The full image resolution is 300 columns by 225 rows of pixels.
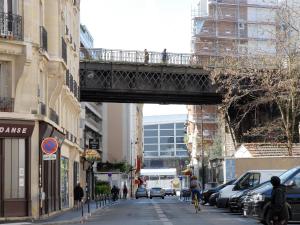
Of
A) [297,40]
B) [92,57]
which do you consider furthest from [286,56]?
[92,57]

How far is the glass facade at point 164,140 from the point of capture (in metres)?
177

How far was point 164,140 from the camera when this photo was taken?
593 feet

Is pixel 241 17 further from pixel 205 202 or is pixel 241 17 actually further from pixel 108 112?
pixel 205 202

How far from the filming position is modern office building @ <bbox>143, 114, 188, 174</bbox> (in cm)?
17250

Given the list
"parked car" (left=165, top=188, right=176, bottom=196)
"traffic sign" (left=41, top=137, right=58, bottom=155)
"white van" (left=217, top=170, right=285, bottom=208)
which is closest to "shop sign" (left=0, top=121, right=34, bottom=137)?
"traffic sign" (left=41, top=137, right=58, bottom=155)

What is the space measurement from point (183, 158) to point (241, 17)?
3074 inches

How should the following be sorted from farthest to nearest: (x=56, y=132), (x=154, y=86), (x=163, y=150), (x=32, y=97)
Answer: (x=163, y=150)
(x=154, y=86)
(x=56, y=132)
(x=32, y=97)

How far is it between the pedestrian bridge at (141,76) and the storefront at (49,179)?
15583mm

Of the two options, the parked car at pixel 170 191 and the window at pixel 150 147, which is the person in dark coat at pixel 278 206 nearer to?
the parked car at pixel 170 191

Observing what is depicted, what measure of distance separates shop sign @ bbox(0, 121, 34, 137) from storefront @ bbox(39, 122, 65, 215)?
1.14 metres

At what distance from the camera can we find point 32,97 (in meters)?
28.2

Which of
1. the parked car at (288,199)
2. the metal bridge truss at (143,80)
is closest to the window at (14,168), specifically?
the parked car at (288,199)

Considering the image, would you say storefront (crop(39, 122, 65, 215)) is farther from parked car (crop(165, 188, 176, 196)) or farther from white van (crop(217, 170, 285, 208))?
parked car (crop(165, 188, 176, 196))

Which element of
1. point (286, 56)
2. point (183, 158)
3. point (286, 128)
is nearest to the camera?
point (286, 56)
